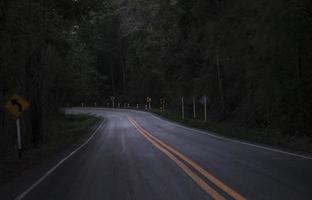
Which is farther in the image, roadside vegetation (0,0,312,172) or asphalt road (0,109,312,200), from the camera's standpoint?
roadside vegetation (0,0,312,172)

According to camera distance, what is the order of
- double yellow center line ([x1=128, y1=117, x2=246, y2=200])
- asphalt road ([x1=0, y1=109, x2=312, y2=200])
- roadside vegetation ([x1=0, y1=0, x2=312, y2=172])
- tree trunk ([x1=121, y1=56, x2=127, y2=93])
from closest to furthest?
double yellow center line ([x1=128, y1=117, x2=246, y2=200])
asphalt road ([x1=0, y1=109, x2=312, y2=200])
roadside vegetation ([x1=0, y1=0, x2=312, y2=172])
tree trunk ([x1=121, y1=56, x2=127, y2=93])

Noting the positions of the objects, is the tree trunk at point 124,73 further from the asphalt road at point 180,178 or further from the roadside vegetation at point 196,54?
the asphalt road at point 180,178

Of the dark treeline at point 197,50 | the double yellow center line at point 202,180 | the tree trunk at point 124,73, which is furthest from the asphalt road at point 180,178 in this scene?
the tree trunk at point 124,73

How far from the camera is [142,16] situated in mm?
71062

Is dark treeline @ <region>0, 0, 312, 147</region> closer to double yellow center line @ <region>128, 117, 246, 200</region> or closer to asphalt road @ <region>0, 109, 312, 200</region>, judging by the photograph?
asphalt road @ <region>0, 109, 312, 200</region>

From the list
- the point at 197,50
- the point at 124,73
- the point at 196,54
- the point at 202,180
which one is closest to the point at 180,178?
the point at 202,180

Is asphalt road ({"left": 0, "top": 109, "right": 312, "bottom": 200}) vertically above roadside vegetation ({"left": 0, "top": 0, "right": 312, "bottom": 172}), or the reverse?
roadside vegetation ({"left": 0, "top": 0, "right": 312, "bottom": 172})

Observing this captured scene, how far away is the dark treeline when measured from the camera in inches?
904

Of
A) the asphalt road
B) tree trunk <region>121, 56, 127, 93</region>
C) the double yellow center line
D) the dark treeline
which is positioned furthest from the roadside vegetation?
tree trunk <region>121, 56, 127, 93</region>

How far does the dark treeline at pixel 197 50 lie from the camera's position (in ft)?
75.3

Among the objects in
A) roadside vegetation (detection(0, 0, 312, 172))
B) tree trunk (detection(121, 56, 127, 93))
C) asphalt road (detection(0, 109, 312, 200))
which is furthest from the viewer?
tree trunk (detection(121, 56, 127, 93))

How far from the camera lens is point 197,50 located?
56406 mm

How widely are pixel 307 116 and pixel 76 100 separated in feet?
322

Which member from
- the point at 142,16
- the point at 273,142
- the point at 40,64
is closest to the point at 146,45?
the point at 142,16
